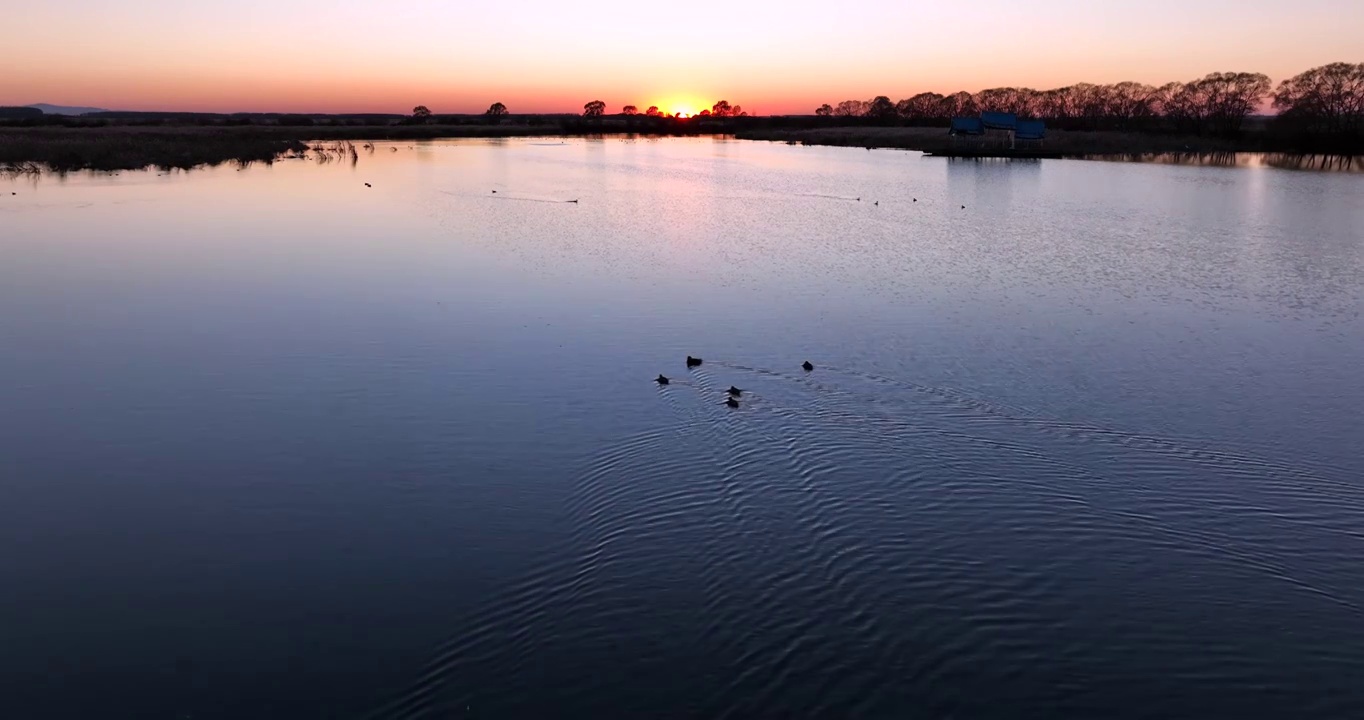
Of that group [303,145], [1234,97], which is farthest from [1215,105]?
[303,145]

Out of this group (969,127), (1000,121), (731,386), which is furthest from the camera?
(969,127)

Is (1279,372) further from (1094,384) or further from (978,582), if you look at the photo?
(978,582)

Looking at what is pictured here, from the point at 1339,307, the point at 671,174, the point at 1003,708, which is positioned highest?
the point at 671,174

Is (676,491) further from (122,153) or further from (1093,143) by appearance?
(1093,143)

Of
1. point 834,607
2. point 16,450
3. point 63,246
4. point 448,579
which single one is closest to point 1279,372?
point 834,607

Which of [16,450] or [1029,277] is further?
[1029,277]

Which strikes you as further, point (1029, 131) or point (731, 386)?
point (1029, 131)

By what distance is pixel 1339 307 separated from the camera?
2039 centimetres

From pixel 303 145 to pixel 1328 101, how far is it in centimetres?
9883

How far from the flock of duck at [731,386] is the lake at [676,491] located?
0.25 meters

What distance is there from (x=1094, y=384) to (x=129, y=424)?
48.9 feet

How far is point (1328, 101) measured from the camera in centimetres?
8862

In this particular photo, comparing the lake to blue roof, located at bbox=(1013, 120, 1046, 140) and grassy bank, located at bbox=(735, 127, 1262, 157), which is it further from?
blue roof, located at bbox=(1013, 120, 1046, 140)

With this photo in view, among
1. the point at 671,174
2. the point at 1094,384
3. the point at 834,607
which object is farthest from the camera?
the point at 671,174
